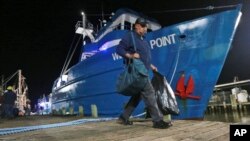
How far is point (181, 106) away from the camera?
780 centimetres

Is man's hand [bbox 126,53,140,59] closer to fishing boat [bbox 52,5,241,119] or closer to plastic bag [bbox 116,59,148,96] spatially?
plastic bag [bbox 116,59,148,96]

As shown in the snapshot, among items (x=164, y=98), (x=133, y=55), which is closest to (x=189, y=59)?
(x=164, y=98)

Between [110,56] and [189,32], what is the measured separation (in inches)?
117

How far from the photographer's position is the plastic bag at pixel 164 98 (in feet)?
13.1

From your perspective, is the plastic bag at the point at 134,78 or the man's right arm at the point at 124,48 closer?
the plastic bag at the point at 134,78

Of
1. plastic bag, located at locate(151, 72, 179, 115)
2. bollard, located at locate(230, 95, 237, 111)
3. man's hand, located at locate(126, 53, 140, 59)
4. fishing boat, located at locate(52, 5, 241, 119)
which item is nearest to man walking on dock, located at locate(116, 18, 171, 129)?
man's hand, located at locate(126, 53, 140, 59)

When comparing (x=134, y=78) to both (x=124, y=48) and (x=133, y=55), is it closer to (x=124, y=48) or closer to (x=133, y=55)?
(x=133, y=55)

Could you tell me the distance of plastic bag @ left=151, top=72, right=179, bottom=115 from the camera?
3.99m

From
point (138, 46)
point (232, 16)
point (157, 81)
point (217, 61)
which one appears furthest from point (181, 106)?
point (138, 46)

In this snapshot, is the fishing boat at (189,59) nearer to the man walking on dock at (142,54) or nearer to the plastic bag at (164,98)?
the plastic bag at (164,98)

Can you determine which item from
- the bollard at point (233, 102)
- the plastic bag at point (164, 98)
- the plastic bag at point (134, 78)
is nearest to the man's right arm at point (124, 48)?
the plastic bag at point (134, 78)

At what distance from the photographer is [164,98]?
4047mm

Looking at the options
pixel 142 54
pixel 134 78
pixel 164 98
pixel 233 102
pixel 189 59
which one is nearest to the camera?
pixel 134 78

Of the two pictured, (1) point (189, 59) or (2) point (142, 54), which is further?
(1) point (189, 59)
